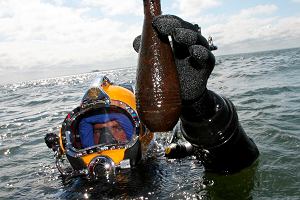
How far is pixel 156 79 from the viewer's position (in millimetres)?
2271

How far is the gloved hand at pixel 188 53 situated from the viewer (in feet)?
7.31

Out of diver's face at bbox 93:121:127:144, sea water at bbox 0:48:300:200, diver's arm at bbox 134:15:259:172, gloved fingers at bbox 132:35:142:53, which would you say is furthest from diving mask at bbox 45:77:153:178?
gloved fingers at bbox 132:35:142:53

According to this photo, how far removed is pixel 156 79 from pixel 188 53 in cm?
42

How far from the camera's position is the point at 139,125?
507 cm

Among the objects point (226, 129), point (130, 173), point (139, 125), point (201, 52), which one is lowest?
point (130, 173)

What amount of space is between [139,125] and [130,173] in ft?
2.30

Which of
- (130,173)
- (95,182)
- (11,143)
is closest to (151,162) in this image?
(130,173)

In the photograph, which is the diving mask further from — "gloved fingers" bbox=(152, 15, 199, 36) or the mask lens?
"gloved fingers" bbox=(152, 15, 199, 36)

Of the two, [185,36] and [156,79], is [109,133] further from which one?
[185,36]

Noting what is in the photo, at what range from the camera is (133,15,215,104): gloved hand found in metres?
2.23

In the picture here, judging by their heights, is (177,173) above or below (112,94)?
below

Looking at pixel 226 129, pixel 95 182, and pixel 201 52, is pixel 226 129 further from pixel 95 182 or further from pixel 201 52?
pixel 95 182

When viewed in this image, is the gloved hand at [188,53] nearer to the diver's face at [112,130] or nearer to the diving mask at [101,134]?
the diving mask at [101,134]

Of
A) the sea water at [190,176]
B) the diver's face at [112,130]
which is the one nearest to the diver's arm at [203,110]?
the sea water at [190,176]
